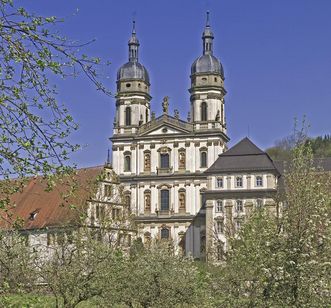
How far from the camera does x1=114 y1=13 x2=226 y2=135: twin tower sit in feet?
239

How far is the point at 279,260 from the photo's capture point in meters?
14.6

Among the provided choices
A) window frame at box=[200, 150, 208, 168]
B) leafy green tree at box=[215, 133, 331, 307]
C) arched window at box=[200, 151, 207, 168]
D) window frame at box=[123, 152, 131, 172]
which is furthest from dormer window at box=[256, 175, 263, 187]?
leafy green tree at box=[215, 133, 331, 307]

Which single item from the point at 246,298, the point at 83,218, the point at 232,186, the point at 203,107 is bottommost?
the point at 246,298

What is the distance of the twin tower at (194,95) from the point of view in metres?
72.8

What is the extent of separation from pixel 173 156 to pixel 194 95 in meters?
7.13

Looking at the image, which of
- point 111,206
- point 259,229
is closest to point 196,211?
point 111,206

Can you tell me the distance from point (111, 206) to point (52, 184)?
39.5 meters

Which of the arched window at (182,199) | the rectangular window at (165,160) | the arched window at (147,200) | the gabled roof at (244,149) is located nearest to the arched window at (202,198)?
the arched window at (182,199)

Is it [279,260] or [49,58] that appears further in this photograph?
[279,260]

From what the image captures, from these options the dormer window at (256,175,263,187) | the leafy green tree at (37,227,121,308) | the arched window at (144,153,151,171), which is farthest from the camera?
the arched window at (144,153,151,171)

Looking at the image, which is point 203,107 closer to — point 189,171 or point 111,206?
point 189,171

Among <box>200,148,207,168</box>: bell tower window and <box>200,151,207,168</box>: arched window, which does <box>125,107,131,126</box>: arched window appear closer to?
<box>200,148,207,168</box>: bell tower window

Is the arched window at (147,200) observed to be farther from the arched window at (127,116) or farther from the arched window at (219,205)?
the arched window at (219,205)

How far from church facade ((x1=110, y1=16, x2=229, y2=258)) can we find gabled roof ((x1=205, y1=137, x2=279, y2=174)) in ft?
17.4
